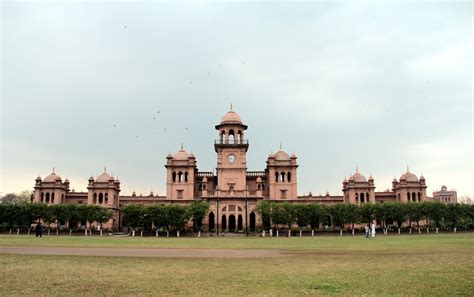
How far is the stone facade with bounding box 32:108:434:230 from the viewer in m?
83.1

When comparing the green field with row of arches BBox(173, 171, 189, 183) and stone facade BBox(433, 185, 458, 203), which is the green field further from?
stone facade BBox(433, 185, 458, 203)

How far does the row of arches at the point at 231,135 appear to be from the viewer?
287 ft

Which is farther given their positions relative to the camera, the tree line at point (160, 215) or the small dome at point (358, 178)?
the small dome at point (358, 178)

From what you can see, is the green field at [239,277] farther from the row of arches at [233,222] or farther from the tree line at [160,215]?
the row of arches at [233,222]

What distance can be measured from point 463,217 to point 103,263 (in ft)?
229

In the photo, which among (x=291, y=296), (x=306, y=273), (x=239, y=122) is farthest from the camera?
(x=239, y=122)

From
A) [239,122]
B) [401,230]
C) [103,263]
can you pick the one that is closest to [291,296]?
[103,263]

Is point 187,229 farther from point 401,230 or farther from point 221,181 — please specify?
point 401,230

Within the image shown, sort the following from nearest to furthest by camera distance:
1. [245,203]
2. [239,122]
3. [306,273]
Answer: [306,273] → [245,203] → [239,122]

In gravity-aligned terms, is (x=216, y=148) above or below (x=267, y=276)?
above

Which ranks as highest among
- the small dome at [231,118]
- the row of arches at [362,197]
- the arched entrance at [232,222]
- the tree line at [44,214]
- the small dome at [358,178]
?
the small dome at [231,118]

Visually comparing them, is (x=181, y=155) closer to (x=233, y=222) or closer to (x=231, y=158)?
(x=231, y=158)

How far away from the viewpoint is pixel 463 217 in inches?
2968

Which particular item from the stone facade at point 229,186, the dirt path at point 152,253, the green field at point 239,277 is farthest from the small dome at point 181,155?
the green field at point 239,277
